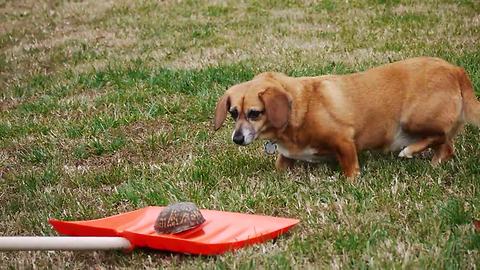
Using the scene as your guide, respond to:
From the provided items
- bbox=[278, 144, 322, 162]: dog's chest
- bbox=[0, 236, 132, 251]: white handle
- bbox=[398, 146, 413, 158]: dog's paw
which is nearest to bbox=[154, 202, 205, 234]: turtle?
bbox=[0, 236, 132, 251]: white handle

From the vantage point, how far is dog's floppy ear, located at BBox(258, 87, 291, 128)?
15.5 feet

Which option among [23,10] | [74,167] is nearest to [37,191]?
[74,167]

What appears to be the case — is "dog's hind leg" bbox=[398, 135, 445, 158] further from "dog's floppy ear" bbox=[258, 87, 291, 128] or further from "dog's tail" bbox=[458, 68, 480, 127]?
"dog's floppy ear" bbox=[258, 87, 291, 128]

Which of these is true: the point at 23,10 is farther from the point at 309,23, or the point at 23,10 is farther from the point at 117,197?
the point at 117,197

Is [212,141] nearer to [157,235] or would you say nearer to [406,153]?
[406,153]

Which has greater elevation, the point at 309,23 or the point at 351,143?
the point at 351,143

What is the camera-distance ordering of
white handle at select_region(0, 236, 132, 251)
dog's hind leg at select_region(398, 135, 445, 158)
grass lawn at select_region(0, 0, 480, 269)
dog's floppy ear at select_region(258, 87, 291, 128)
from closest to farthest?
white handle at select_region(0, 236, 132, 251)
grass lawn at select_region(0, 0, 480, 269)
dog's floppy ear at select_region(258, 87, 291, 128)
dog's hind leg at select_region(398, 135, 445, 158)

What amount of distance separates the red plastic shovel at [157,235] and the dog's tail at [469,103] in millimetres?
1812

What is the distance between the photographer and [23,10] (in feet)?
54.4

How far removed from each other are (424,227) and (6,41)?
10857 millimetres

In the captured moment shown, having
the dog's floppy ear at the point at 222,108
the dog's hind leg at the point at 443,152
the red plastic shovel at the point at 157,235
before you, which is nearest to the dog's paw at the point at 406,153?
the dog's hind leg at the point at 443,152

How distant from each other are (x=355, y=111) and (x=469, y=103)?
801 mm

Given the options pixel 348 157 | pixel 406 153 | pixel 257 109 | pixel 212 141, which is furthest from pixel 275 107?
pixel 212 141

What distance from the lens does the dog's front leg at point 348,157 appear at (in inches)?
190
